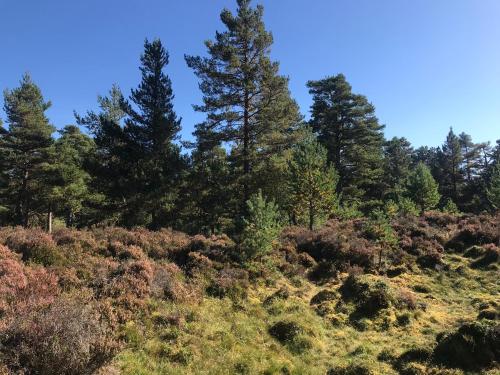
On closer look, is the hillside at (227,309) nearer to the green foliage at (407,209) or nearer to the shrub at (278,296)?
the shrub at (278,296)

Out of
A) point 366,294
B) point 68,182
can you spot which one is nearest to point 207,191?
point 68,182

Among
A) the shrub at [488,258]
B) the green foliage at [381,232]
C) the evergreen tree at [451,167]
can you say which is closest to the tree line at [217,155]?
the green foliage at [381,232]

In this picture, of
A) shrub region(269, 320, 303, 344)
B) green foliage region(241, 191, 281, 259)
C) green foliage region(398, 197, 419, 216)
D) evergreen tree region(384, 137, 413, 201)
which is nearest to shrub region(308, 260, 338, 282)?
green foliage region(241, 191, 281, 259)

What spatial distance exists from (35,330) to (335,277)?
14.5 meters

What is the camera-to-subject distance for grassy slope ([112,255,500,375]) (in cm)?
956

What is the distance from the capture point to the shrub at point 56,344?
675cm

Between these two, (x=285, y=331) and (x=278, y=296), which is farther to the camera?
(x=278, y=296)

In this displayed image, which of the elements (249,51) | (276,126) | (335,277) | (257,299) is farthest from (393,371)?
(249,51)

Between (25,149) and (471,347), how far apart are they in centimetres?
3866

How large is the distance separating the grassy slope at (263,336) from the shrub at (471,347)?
1.79ft

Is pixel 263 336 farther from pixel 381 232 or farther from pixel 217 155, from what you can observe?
pixel 217 155

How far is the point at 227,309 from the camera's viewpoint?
43.4ft

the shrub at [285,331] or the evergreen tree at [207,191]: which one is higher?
the evergreen tree at [207,191]

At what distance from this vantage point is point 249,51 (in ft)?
89.8
